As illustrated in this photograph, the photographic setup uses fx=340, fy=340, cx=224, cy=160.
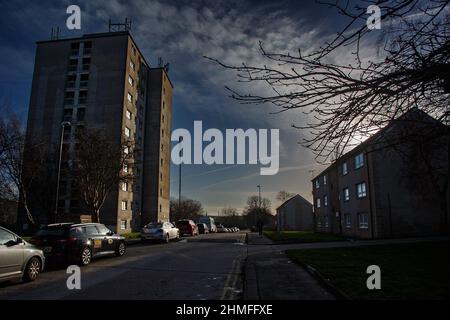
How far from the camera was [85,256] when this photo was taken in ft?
37.2

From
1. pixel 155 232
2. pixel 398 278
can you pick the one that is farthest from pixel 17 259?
pixel 155 232

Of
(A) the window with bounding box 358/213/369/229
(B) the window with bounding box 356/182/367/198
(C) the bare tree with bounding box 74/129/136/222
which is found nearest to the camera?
(A) the window with bounding box 358/213/369/229

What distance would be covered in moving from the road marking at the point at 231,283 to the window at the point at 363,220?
59.6ft

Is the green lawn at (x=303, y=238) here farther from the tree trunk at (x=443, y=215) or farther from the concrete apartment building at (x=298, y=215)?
the concrete apartment building at (x=298, y=215)

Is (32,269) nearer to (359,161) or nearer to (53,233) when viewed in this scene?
(53,233)

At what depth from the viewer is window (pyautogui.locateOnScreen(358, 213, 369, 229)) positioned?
86.0 feet

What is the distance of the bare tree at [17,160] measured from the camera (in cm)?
2717

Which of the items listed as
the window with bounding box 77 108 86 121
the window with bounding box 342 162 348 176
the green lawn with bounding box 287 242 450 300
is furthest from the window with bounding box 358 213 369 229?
the window with bounding box 77 108 86 121

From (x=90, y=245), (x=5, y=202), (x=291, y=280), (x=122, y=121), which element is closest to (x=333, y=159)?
(x=291, y=280)

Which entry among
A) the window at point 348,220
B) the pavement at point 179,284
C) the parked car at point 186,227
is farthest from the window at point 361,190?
the pavement at point 179,284

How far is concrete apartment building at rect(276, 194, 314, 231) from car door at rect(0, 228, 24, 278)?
6545 cm

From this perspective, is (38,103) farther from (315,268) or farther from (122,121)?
(315,268)

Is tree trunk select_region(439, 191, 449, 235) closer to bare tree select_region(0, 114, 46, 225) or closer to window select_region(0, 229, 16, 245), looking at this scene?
window select_region(0, 229, 16, 245)

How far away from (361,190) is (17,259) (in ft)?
82.8
